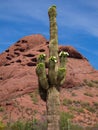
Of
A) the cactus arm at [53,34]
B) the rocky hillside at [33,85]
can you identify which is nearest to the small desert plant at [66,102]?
the rocky hillside at [33,85]

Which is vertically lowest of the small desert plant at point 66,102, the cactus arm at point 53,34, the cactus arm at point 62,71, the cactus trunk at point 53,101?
the cactus trunk at point 53,101

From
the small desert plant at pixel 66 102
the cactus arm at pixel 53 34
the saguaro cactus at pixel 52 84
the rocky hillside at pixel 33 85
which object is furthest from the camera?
the small desert plant at pixel 66 102

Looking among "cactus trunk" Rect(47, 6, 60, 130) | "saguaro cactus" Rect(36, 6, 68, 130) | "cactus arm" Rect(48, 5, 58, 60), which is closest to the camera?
"saguaro cactus" Rect(36, 6, 68, 130)

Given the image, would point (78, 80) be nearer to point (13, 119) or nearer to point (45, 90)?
point (13, 119)

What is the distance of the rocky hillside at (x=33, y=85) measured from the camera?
4222cm

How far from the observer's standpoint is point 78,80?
51312mm

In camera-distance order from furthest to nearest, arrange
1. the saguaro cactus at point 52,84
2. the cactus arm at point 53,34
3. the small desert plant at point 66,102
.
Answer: the small desert plant at point 66,102 < the cactus arm at point 53,34 < the saguaro cactus at point 52,84

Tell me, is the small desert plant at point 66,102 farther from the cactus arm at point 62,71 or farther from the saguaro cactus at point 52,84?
the saguaro cactus at point 52,84

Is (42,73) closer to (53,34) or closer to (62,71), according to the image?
(62,71)

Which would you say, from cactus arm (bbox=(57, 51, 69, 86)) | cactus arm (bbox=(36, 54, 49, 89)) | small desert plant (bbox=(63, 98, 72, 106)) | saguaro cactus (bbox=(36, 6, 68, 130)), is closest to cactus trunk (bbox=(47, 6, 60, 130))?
saguaro cactus (bbox=(36, 6, 68, 130))

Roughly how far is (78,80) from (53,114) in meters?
29.9

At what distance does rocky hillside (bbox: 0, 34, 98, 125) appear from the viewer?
139ft

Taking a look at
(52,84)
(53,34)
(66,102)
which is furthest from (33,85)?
(52,84)

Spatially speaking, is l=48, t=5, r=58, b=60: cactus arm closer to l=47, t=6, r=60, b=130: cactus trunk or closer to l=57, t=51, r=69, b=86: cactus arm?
l=57, t=51, r=69, b=86: cactus arm
